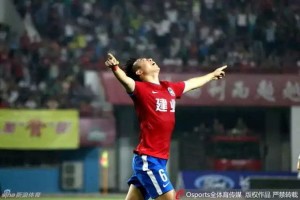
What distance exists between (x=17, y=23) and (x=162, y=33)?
4.27 m

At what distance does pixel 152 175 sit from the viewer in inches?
292

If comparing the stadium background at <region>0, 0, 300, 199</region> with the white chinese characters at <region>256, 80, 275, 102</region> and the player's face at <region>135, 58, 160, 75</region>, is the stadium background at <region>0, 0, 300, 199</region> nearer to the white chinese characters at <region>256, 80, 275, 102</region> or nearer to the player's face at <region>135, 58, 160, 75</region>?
the white chinese characters at <region>256, 80, 275, 102</region>

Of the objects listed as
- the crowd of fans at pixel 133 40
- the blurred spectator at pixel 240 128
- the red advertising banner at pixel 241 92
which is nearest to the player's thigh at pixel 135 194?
the crowd of fans at pixel 133 40

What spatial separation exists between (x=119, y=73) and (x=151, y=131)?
65 centimetres

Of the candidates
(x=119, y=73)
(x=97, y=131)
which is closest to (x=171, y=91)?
(x=119, y=73)

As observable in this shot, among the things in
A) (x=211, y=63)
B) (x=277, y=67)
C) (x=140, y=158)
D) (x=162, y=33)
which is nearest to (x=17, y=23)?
(x=162, y=33)

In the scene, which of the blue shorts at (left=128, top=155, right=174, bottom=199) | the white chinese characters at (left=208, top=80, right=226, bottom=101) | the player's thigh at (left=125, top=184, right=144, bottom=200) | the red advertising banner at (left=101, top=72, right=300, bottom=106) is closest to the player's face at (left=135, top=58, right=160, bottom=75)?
the blue shorts at (left=128, top=155, right=174, bottom=199)

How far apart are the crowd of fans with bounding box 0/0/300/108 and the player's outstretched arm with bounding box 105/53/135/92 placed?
1402cm

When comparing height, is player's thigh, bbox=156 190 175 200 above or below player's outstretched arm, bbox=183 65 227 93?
below

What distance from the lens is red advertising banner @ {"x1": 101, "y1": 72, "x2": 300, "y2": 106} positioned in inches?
852

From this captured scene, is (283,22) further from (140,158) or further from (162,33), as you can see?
(140,158)

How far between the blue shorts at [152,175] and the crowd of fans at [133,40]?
1394 centimetres
